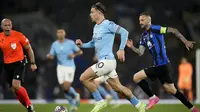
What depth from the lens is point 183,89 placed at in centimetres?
2127

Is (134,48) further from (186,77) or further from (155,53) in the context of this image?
(186,77)

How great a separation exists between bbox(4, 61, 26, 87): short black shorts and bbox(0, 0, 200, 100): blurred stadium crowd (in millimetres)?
10815

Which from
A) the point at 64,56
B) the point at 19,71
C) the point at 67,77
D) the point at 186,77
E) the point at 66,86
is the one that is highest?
the point at 19,71

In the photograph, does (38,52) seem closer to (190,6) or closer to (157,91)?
(157,91)

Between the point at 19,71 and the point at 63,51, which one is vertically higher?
the point at 19,71

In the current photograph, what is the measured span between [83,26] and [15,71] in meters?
11.9

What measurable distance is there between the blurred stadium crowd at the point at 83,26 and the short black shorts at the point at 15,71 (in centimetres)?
1082

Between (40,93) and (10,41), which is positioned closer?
(10,41)

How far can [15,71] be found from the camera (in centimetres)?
1092

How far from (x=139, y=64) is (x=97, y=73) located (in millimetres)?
12391

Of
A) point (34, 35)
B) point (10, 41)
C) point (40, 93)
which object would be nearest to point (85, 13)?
point (34, 35)

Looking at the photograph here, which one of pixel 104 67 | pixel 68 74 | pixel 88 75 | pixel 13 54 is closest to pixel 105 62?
pixel 104 67

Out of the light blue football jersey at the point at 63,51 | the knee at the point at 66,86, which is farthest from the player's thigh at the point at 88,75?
the light blue football jersey at the point at 63,51

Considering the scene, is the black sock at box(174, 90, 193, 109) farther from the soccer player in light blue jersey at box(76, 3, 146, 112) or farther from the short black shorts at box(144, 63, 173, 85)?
the soccer player in light blue jersey at box(76, 3, 146, 112)
